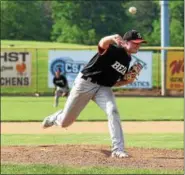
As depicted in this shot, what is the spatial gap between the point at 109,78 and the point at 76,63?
23.8 m

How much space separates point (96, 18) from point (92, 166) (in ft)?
152

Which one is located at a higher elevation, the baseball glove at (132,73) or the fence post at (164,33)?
the baseball glove at (132,73)

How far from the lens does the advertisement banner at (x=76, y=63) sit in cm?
3216

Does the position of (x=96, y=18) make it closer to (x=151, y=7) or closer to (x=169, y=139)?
(x=151, y=7)

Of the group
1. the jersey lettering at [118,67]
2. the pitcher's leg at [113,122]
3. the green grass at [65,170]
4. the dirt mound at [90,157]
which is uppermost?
the jersey lettering at [118,67]

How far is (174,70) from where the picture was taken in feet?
107

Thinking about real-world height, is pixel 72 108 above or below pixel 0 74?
above

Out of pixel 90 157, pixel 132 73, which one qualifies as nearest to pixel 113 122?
pixel 90 157

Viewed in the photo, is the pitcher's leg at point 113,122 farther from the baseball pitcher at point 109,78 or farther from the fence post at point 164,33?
the fence post at point 164,33

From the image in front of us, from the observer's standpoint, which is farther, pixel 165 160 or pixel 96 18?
pixel 96 18

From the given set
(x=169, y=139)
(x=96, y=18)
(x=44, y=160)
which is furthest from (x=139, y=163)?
(x=96, y=18)

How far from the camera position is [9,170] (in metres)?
7.19

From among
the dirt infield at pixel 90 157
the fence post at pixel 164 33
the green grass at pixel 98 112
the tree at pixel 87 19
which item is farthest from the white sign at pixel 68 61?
the dirt infield at pixel 90 157

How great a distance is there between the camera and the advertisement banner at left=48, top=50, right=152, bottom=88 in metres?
32.2
